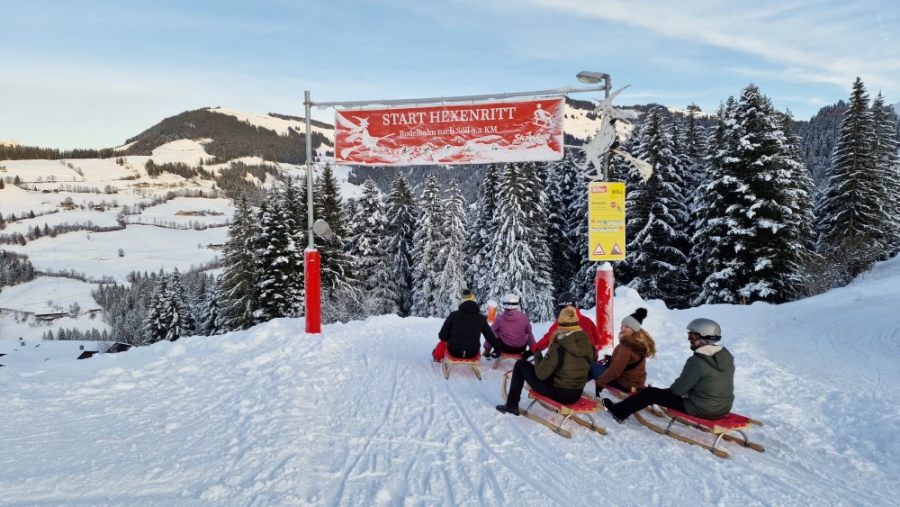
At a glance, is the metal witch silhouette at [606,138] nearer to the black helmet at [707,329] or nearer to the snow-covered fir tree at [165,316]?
the black helmet at [707,329]

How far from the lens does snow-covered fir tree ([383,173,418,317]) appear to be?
3725 centimetres

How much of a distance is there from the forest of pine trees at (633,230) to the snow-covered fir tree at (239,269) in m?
0.11

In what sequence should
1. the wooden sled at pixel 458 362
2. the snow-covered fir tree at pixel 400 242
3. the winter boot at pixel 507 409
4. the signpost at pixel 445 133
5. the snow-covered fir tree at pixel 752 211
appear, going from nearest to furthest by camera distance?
1. the winter boot at pixel 507 409
2. the wooden sled at pixel 458 362
3. the signpost at pixel 445 133
4. the snow-covered fir tree at pixel 752 211
5. the snow-covered fir tree at pixel 400 242

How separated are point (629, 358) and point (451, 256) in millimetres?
27962

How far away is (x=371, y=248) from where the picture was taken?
36531 millimetres

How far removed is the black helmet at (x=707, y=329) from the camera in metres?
5.43

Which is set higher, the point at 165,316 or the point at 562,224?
the point at 562,224

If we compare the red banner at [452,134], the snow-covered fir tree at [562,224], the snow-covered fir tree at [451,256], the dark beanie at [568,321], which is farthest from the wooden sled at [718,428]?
the snow-covered fir tree at [562,224]

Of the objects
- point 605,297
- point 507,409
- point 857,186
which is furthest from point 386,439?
point 857,186

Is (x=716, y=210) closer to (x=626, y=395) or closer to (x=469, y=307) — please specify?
(x=469, y=307)

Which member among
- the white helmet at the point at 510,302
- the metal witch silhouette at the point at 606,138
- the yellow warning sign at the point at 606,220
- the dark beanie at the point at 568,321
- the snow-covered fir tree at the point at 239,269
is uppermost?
the metal witch silhouette at the point at 606,138

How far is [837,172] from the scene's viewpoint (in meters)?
32.1

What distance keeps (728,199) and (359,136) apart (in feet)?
67.0

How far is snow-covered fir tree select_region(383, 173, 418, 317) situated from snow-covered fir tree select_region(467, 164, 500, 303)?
488 cm
